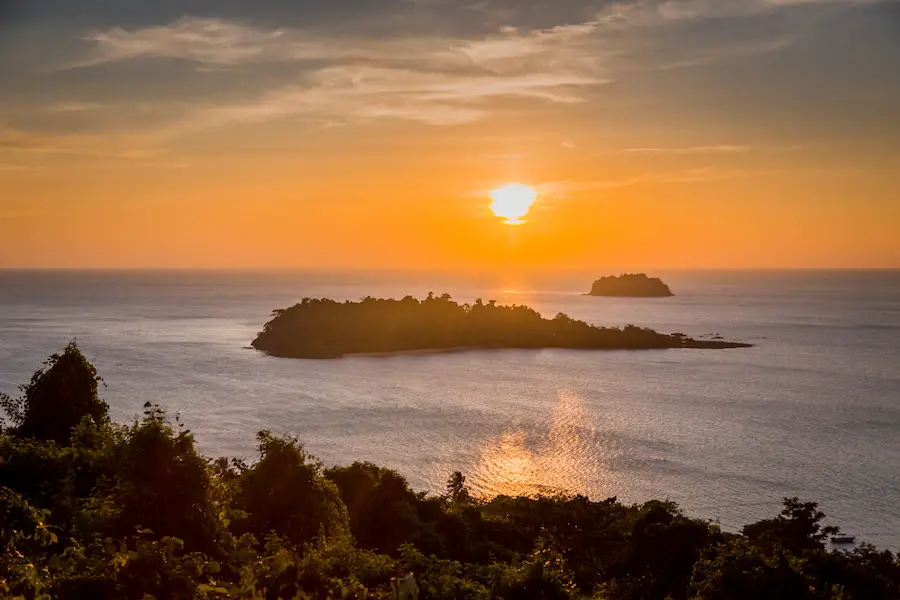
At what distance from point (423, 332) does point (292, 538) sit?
111 meters

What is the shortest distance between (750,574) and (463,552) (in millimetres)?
10767

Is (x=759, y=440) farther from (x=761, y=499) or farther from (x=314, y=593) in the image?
(x=314, y=593)

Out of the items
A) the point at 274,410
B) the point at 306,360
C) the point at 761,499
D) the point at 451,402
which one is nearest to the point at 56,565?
the point at 761,499

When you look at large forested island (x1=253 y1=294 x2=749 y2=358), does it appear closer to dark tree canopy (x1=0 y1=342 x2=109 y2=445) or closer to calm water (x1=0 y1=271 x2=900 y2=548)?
calm water (x1=0 y1=271 x2=900 y2=548)

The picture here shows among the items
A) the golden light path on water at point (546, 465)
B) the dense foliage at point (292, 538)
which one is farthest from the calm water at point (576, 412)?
the dense foliage at point (292, 538)

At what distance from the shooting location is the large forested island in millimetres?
121125

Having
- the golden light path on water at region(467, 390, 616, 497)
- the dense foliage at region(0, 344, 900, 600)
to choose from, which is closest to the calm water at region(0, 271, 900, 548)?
the golden light path on water at region(467, 390, 616, 497)

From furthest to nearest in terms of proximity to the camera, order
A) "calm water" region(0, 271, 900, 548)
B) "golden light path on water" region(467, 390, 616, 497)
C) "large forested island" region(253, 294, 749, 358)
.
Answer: "large forested island" region(253, 294, 749, 358)
"calm water" region(0, 271, 900, 548)
"golden light path on water" region(467, 390, 616, 497)

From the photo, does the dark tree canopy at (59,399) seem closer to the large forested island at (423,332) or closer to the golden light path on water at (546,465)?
the golden light path on water at (546,465)

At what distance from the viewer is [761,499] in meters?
43.2

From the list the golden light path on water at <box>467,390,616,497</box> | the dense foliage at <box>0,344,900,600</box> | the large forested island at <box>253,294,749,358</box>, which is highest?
the large forested island at <box>253,294,749,358</box>

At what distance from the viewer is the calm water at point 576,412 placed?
46.3 metres

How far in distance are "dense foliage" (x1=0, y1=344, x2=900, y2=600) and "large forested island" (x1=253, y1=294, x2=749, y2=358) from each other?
8840cm

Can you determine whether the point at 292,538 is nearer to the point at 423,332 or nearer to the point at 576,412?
the point at 576,412
